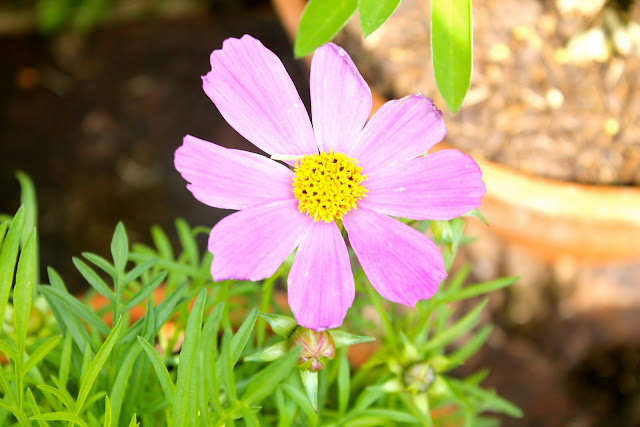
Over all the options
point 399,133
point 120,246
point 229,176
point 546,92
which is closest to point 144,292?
point 120,246

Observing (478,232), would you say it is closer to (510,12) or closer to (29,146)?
(510,12)

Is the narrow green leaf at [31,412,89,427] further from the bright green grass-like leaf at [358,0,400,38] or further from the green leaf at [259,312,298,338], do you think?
the bright green grass-like leaf at [358,0,400,38]

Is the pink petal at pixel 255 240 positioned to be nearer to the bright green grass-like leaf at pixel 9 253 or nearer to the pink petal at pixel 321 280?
the pink petal at pixel 321 280

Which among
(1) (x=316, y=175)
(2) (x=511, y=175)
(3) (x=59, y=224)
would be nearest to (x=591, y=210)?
(2) (x=511, y=175)

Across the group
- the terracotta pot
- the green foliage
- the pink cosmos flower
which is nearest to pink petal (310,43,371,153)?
the pink cosmos flower

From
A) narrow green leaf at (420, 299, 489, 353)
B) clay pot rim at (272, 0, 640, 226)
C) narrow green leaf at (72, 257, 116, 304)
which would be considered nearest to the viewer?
narrow green leaf at (72, 257, 116, 304)

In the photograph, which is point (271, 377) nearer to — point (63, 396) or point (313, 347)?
point (313, 347)
